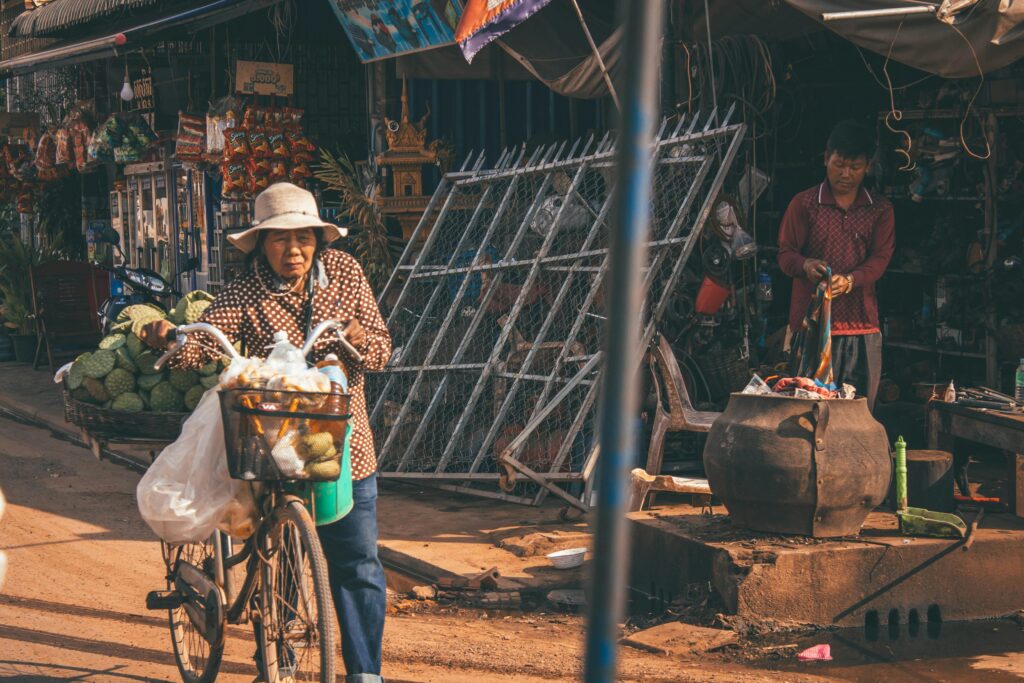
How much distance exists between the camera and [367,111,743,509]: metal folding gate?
891 centimetres

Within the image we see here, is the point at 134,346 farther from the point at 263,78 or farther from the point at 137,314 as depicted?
the point at 263,78

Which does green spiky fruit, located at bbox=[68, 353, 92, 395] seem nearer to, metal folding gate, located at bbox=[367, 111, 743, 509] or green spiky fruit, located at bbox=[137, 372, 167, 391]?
green spiky fruit, located at bbox=[137, 372, 167, 391]

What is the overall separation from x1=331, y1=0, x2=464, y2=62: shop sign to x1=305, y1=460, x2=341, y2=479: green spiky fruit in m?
6.79

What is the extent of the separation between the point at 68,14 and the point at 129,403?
11507mm

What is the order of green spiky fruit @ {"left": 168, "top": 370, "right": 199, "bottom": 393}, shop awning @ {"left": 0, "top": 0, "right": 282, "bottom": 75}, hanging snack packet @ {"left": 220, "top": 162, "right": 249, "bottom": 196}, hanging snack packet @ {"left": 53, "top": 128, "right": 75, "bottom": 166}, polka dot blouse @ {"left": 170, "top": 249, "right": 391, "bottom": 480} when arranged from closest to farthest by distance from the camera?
1. polka dot blouse @ {"left": 170, "top": 249, "right": 391, "bottom": 480}
2. green spiky fruit @ {"left": 168, "top": 370, "right": 199, "bottom": 393}
3. shop awning @ {"left": 0, "top": 0, "right": 282, "bottom": 75}
4. hanging snack packet @ {"left": 220, "top": 162, "right": 249, "bottom": 196}
5. hanging snack packet @ {"left": 53, "top": 128, "right": 75, "bottom": 166}

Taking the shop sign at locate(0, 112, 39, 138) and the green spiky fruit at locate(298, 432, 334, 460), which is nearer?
the green spiky fruit at locate(298, 432, 334, 460)

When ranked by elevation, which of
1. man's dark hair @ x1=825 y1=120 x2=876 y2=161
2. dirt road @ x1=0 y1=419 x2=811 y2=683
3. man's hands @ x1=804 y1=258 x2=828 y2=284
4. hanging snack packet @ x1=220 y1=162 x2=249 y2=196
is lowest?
dirt road @ x1=0 y1=419 x2=811 y2=683

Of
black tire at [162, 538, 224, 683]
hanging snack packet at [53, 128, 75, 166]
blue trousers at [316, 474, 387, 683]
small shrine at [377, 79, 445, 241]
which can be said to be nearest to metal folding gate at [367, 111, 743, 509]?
small shrine at [377, 79, 445, 241]

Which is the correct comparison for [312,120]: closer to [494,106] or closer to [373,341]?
[494,106]

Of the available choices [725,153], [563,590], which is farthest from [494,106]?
[563,590]

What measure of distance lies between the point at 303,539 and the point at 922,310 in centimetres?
717

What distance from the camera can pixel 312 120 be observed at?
1434 cm

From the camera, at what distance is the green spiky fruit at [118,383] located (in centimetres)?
673

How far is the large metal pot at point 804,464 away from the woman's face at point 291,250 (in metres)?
2.55
